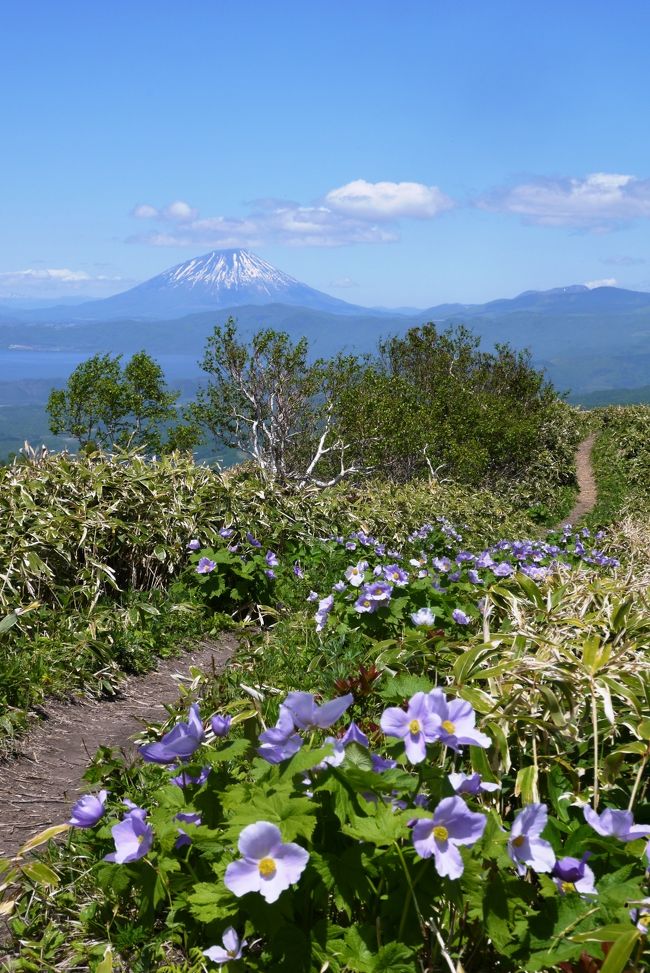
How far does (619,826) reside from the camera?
5.98ft

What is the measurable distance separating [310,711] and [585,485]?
22.1 m

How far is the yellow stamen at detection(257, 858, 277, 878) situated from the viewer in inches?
60.2

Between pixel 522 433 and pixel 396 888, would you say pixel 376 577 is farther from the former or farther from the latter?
pixel 522 433

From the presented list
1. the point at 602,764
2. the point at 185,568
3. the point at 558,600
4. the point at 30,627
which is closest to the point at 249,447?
the point at 185,568

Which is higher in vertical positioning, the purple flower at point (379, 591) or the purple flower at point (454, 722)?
the purple flower at point (454, 722)

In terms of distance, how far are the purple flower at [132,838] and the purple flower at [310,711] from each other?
481mm

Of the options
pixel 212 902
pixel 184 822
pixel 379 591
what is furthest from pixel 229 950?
pixel 379 591

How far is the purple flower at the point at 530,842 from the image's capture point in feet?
5.47

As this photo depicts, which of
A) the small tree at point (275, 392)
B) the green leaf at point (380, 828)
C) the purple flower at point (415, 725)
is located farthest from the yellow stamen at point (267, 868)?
the small tree at point (275, 392)

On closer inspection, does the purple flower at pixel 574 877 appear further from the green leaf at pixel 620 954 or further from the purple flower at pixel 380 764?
the purple flower at pixel 380 764

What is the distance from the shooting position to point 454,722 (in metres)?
1.80

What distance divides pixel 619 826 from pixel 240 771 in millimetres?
1524

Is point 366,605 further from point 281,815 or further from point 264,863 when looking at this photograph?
point 264,863

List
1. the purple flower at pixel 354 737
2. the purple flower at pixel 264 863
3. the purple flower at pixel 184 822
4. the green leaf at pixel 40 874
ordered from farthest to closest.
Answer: the green leaf at pixel 40 874 → the purple flower at pixel 184 822 → the purple flower at pixel 354 737 → the purple flower at pixel 264 863
